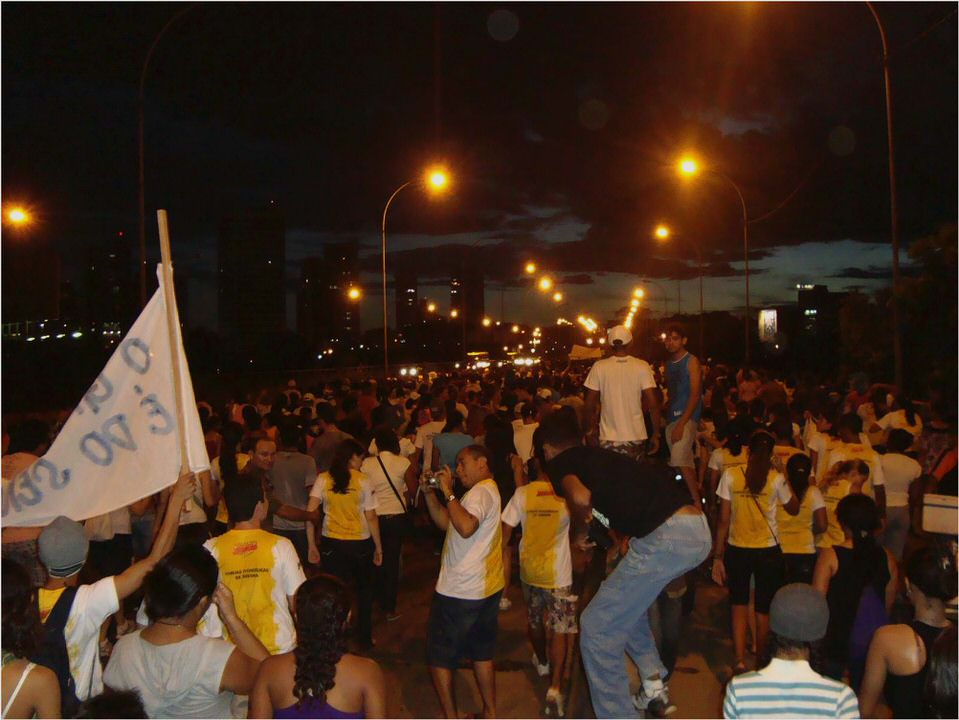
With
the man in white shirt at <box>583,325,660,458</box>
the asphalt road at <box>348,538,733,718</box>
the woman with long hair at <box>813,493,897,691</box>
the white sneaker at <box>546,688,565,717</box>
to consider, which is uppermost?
the man in white shirt at <box>583,325,660,458</box>

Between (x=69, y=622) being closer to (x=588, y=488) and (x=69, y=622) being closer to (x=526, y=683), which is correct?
(x=588, y=488)

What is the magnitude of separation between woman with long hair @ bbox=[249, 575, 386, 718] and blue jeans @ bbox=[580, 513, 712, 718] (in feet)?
6.36

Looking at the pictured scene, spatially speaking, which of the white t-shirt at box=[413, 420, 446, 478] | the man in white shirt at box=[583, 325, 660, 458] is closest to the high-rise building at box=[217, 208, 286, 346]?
the white t-shirt at box=[413, 420, 446, 478]

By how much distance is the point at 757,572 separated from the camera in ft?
23.1

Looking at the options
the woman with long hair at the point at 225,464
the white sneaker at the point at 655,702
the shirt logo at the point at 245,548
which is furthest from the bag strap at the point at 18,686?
the woman with long hair at the point at 225,464

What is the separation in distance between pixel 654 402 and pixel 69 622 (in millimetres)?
5908

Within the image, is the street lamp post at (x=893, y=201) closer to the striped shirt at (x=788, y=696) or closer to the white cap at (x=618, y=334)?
the white cap at (x=618, y=334)

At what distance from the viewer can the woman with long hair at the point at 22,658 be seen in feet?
11.3

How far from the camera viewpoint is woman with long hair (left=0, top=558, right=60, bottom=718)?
11.3ft

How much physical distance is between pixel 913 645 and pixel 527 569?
3.01m

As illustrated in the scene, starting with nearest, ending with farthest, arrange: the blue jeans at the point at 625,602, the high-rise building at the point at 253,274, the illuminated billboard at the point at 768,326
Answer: the blue jeans at the point at 625,602 < the illuminated billboard at the point at 768,326 < the high-rise building at the point at 253,274

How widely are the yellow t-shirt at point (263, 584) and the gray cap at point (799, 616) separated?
2590 millimetres

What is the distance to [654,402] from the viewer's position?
8.70 meters

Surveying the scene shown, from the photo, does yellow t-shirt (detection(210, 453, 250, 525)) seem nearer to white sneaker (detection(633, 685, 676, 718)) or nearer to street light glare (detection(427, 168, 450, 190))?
white sneaker (detection(633, 685, 676, 718))
